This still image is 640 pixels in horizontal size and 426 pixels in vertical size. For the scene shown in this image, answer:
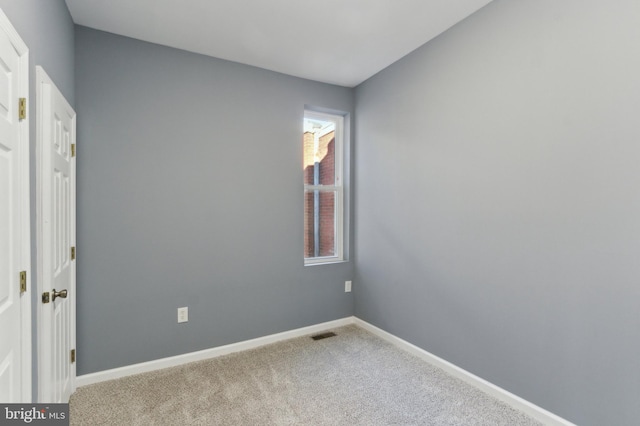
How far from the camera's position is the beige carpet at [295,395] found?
1964 millimetres

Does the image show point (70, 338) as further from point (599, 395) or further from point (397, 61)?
point (397, 61)

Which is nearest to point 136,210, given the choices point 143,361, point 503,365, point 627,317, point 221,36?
point 143,361

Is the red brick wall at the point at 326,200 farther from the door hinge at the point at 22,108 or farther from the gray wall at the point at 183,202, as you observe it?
the door hinge at the point at 22,108

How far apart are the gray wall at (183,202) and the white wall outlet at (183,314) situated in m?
0.04

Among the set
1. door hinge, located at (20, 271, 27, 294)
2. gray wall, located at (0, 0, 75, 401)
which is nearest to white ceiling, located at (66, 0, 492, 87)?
gray wall, located at (0, 0, 75, 401)

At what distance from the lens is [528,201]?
1.98 metres

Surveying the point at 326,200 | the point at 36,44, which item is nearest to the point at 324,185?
the point at 326,200

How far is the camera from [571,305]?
1.79m

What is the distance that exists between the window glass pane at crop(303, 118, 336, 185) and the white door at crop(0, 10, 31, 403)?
8.03 ft

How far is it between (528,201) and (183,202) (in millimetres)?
2620

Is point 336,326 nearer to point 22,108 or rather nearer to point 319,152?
point 319,152

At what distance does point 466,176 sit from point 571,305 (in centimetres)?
105

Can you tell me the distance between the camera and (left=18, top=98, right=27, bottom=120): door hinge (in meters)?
1.28

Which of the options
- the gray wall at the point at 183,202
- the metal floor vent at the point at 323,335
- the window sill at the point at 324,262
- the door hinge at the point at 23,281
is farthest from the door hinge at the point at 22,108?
the metal floor vent at the point at 323,335
